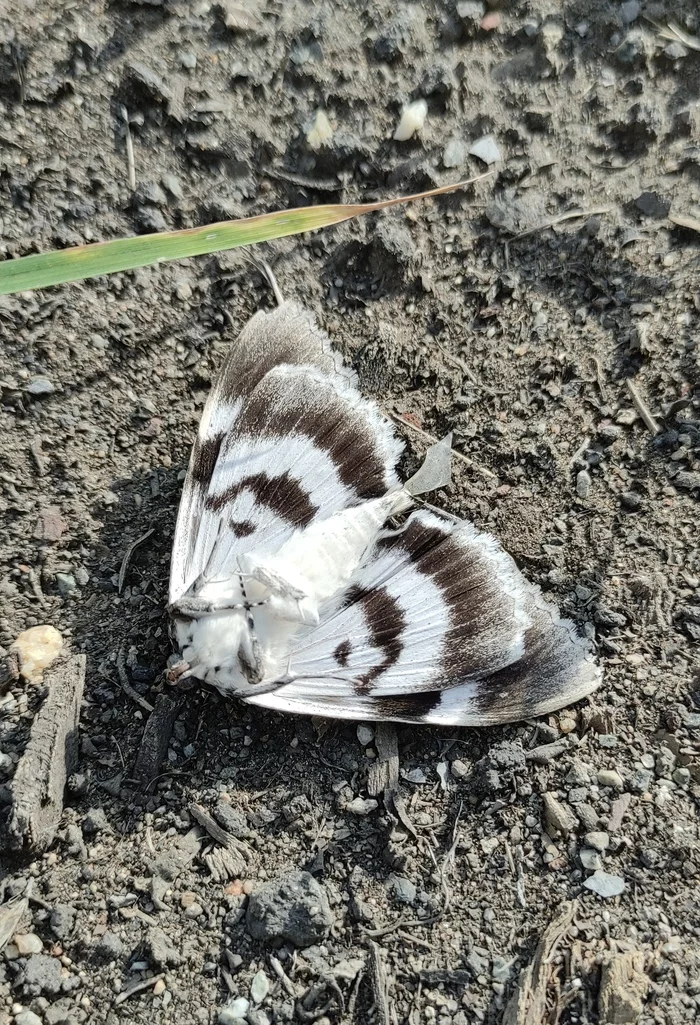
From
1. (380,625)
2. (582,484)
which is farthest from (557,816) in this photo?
(582,484)

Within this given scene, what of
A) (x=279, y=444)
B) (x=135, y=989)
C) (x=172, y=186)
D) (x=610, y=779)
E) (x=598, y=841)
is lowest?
(x=135, y=989)

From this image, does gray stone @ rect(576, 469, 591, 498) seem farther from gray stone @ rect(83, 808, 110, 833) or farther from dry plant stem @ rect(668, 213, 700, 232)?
gray stone @ rect(83, 808, 110, 833)


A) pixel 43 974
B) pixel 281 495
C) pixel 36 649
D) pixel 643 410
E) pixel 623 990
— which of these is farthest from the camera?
pixel 643 410

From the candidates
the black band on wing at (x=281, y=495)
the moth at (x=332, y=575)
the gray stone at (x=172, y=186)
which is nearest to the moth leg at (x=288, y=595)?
the moth at (x=332, y=575)

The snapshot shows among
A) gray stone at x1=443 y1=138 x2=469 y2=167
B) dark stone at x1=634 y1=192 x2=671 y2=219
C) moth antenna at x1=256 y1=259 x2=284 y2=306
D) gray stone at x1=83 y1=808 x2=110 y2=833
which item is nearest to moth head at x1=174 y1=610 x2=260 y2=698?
gray stone at x1=83 y1=808 x2=110 y2=833

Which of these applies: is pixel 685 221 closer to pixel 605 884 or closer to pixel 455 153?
pixel 455 153

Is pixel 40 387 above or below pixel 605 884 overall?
above
